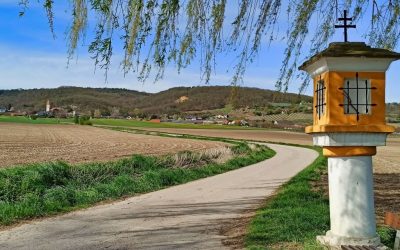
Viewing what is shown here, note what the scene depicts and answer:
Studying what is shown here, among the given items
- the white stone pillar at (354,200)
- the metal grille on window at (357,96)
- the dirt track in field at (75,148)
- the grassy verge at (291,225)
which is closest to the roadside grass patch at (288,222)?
the grassy verge at (291,225)

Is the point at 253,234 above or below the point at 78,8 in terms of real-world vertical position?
below

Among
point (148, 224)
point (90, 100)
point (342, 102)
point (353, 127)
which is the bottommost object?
point (148, 224)

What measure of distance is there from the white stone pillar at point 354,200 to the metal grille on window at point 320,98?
624 mm

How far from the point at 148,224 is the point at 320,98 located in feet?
14.7

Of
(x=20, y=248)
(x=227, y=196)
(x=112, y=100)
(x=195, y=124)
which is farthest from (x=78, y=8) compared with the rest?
(x=112, y=100)

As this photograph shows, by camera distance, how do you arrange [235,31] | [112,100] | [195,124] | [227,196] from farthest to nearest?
[112,100] → [195,124] → [227,196] → [235,31]

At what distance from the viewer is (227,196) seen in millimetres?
13812

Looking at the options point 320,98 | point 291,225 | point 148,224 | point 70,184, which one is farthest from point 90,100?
point 320,98

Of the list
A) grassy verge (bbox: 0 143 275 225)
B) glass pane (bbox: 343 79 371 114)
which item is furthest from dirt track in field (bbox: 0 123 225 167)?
glass pane (bbox: 343 79 371 114)

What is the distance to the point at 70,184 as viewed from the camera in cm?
1498

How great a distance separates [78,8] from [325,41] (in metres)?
2.69

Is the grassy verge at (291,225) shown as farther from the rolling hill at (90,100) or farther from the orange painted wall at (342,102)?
the rolling hill at (90,100)

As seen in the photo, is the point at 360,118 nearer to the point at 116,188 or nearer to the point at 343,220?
the point at 343,220

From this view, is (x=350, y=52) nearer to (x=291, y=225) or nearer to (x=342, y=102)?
(x=342, y=102)
